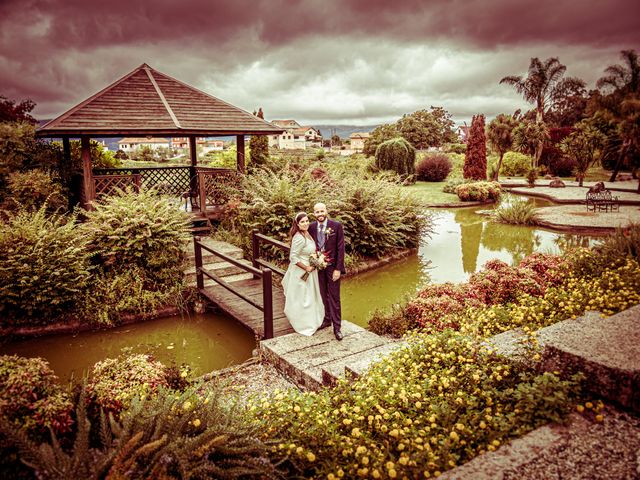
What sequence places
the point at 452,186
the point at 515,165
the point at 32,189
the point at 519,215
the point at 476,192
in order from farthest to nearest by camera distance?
1. the point at 515,165
2. the point at 452,186
3. the point at 476,192
4. the point at 519,215
5. the point at 32,189

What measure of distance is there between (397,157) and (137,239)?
2236 cm

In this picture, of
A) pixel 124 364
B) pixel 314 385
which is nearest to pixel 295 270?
pixel 314 385

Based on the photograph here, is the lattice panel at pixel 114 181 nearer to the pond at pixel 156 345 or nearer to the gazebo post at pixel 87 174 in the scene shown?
the gazebo post at pixel 87 174

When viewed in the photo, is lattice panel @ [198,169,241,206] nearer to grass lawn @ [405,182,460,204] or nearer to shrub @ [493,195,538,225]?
grass lawn @ [405,182,460,204]

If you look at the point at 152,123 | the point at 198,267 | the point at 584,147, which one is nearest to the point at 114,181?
the point at 152,123

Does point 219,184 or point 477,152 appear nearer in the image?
point 219,184

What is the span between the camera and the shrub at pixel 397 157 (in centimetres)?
2812

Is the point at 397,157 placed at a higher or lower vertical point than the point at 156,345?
higher

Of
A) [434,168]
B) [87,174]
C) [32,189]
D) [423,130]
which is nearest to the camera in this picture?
[32,189]

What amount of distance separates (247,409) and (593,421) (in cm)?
273

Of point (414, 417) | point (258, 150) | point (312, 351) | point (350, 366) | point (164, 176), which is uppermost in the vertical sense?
point (258, 150)

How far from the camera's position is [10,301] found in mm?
7062

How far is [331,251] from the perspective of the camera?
5984mm

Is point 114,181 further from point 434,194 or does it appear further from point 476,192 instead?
point 476,192
